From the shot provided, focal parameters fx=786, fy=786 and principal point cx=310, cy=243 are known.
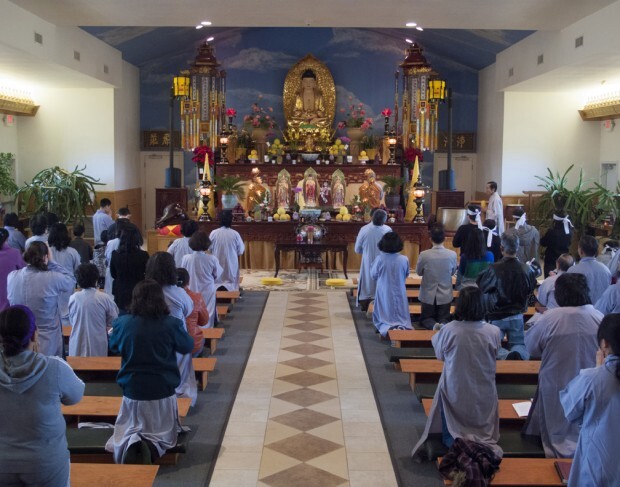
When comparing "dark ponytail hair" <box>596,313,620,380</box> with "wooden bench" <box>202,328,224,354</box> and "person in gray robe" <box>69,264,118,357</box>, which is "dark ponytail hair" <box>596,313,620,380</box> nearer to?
"person in gray robe" <box>69,264,118,357</box>

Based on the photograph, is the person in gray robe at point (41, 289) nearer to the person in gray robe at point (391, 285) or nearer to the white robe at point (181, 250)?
the white robe at point (181, 250)

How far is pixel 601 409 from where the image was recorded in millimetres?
3939

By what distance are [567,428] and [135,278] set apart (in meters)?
4.40

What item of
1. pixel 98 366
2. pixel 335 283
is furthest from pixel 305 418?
pixel 335 283

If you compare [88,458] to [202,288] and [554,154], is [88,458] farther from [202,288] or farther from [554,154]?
[554,154]

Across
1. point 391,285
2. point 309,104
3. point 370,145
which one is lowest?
point 391,285

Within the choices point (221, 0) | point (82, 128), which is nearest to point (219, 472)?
point (221, 0)

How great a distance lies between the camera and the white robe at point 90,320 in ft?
22.5

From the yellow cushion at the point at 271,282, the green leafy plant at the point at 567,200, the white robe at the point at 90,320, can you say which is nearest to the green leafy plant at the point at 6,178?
the yellow cushion at the point at 271,282

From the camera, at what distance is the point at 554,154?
58.3ft

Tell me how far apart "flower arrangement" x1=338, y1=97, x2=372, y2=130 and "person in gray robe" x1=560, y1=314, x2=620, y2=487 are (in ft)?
48.9

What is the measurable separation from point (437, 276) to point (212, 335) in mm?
2721

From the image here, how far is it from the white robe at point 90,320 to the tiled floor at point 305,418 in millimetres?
1374

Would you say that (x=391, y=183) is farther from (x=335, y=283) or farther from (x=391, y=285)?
(x=391, y=285)
